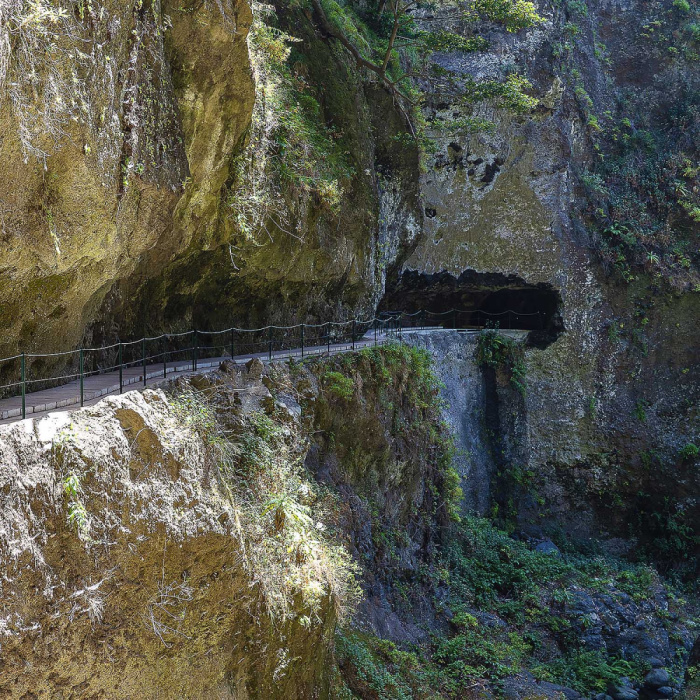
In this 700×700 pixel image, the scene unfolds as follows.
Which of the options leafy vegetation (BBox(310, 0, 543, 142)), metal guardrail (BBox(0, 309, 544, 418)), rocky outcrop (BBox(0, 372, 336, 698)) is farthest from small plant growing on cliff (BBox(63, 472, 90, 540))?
leafy vegetation (BBox(310, 0, 543, 142))

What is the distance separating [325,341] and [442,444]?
3.16 metres

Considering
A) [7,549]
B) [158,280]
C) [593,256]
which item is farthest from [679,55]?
[7,549]

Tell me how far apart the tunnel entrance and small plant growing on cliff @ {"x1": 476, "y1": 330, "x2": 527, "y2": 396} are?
2.10 feet

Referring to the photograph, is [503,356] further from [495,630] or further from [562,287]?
[495,630]

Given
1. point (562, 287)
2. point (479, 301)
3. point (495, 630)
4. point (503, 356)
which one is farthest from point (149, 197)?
point (479, 301)

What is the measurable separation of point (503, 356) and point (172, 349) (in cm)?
1014

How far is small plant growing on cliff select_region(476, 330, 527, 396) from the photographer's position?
16891 mm

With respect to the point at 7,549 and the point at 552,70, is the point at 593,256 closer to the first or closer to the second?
the point at 552,70

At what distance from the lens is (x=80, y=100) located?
4992mm

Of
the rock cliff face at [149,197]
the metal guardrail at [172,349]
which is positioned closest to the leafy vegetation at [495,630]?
the metal guardrail at [172,349]

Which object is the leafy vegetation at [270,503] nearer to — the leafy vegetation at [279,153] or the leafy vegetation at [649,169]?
the leafy vegetation at [279,153]

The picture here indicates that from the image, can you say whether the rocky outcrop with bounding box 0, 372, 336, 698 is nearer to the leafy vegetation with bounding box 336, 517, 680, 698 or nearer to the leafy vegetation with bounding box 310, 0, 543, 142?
the leafy vegetation with bounding box 336, 517, 680, 698

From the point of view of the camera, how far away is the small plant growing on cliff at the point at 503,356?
665 inches

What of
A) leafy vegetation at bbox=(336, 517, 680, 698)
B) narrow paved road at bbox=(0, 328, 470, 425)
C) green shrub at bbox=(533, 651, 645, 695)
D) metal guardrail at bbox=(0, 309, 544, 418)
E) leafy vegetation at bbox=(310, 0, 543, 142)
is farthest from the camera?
leafy vegetation at bbox=(310, 0, 543, 142)
